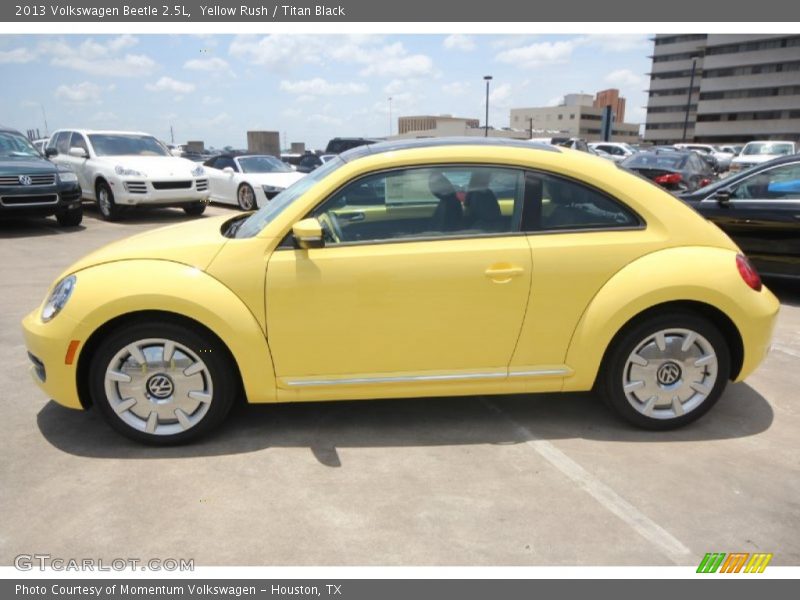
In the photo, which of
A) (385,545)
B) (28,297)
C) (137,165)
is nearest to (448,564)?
(385,545)

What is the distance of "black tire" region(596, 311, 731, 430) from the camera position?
133 inches

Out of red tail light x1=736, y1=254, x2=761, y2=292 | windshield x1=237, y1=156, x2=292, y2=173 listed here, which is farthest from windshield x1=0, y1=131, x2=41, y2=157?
red tail light x1=736, y1=254, x2=761, y2=292

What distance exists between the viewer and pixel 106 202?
12.4 meters

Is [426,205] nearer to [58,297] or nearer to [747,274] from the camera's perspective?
[747,274]

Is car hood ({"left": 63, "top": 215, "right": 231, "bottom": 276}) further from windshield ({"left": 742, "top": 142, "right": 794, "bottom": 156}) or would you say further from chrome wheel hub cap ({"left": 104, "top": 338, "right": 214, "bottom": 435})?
windshield ({"left": 742, "top": 142, "right": 794, "bottom": 156})

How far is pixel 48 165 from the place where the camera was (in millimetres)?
10711

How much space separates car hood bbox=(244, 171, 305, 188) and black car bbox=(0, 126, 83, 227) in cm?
408

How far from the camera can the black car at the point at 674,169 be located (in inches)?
472

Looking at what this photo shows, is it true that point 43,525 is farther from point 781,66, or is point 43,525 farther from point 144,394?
point 781,66

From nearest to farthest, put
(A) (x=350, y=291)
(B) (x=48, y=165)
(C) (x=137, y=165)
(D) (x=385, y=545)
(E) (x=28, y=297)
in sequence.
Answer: (D) (x=385, y=545)
(A) (x=350, y=291)
(E) (x=28, y=297)
(B) (x=48, y=165)
(C) (x=137, y=165)

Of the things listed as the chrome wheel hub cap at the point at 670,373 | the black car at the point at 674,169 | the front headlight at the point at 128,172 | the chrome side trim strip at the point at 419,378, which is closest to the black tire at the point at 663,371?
the chrome wheel hub cap at the point at 670,373

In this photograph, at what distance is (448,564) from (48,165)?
1112 centimetres
